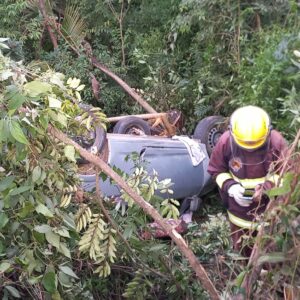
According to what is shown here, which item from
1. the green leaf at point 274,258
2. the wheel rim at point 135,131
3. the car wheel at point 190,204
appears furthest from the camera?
the wheel rim at point 135,131

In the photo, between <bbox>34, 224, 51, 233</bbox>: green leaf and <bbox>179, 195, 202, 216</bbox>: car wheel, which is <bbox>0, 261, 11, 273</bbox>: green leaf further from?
<bbox>179, 195, 202, 216</bbox>: car wheel

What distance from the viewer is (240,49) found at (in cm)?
631

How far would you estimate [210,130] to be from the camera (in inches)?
243

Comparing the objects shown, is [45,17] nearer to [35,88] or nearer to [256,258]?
[35,88]

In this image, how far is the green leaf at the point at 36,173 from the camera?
8.54ft

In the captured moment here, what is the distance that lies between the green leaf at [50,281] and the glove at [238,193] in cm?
143

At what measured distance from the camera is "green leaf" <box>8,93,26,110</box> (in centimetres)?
238

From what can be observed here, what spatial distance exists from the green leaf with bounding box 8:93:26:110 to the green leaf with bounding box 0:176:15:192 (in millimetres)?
333

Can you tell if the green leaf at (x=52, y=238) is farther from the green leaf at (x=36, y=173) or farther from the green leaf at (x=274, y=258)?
the green leaf at (x=274, y=258)

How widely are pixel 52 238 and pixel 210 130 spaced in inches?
148

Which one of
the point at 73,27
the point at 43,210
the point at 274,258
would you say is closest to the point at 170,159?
the point at 43,210

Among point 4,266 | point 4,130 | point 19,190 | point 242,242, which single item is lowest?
point 242,242

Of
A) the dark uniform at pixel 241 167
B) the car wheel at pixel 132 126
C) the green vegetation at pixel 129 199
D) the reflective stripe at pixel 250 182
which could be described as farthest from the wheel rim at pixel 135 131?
the reflective stripe at pixel 250 182

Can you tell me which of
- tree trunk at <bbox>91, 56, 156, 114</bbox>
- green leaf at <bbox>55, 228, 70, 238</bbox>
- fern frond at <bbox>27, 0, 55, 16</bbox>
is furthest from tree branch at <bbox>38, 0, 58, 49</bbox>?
green leaf at <bbox>55, 228, 70, 238</bbox>
